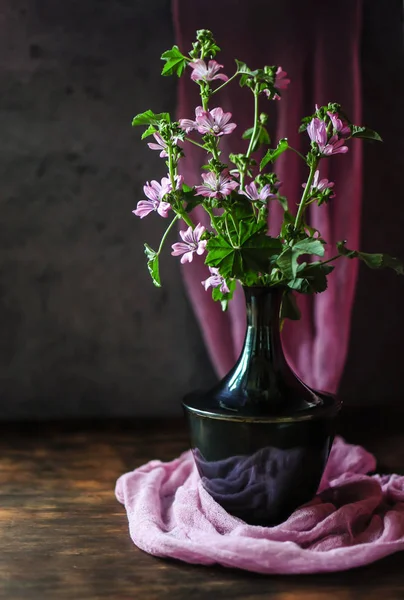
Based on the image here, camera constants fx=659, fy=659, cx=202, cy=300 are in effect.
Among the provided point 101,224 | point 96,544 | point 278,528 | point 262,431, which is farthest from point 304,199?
point 101,224

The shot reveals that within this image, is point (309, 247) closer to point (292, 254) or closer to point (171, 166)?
point (292, 254)

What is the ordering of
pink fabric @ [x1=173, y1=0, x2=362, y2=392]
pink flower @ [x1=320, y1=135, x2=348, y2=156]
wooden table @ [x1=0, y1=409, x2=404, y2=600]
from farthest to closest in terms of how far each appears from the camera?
pink fabric @ [x1=173, y1=0, x2=362, y2=392] → pink flower @ [x1=320, y1=135, x2=348, y2=156] → wooden table @ [x1=0, y1=409, x2=404, y2=600]

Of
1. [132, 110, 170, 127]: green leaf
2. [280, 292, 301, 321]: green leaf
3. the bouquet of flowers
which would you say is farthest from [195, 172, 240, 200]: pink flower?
[280, 292, 301, 321]: green leaf

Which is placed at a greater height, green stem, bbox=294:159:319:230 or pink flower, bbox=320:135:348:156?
pink flower, bbox=320:135:348:156

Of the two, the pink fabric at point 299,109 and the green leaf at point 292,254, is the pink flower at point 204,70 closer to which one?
the green leaf at point 292,254

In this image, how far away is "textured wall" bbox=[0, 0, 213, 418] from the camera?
77.1 inches

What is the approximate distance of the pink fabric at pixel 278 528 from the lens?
3.32ft

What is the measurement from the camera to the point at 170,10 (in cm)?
195

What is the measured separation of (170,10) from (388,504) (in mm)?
1492

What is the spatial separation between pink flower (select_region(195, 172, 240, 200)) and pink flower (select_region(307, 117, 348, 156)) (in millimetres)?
148

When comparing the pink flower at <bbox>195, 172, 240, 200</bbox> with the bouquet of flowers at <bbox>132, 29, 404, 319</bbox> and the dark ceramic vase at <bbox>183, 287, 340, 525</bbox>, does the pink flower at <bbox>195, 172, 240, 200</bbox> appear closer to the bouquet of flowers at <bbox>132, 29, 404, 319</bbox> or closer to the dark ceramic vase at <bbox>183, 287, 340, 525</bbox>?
the bouquet of flowers at <bbox>132, 29, 404, 319</bbox>

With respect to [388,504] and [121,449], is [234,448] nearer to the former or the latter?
[388,504]

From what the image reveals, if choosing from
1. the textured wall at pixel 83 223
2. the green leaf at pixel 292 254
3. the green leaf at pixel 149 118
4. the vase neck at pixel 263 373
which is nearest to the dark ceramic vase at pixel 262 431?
the vase neck at pixel 263 373

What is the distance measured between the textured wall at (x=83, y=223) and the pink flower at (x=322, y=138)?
975 millimetres
